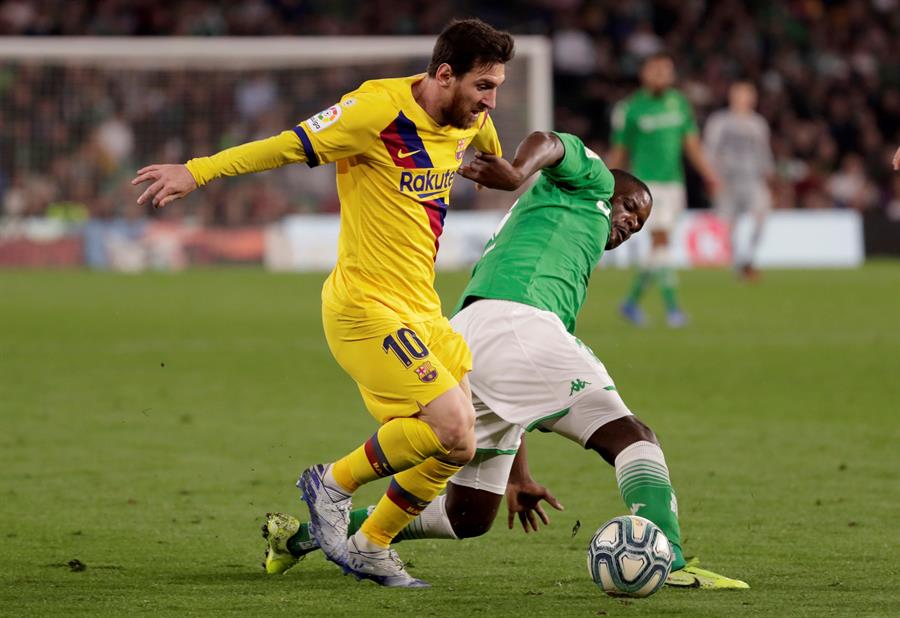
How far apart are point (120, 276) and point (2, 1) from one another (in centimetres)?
754

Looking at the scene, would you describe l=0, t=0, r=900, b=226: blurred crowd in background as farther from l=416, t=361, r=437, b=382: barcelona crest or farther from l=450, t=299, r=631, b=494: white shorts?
l=416, t=361, r=437, b=382: barcelona crest

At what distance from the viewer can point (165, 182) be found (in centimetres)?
473

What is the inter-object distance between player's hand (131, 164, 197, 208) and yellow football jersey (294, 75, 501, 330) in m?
0.55

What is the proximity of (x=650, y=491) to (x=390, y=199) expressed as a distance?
125cm

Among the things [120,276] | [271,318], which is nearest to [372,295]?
[271,318]

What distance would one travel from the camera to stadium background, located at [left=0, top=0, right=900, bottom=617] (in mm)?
5352

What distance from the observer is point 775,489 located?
6941 millimetres

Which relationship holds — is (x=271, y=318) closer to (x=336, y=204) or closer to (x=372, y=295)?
(x=336, y=204)

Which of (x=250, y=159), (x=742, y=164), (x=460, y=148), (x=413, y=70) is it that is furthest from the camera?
(x=413, y=70)

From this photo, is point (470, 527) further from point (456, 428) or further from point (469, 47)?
point (469, 47)

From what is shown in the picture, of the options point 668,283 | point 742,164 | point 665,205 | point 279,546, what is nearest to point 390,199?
point 279,546

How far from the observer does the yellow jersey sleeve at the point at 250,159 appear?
188 inches

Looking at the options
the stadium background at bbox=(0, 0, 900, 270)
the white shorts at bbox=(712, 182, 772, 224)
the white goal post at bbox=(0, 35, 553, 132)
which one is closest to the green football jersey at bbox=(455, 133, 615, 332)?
the white shorts at bbox=(712, 182, 772, 224)

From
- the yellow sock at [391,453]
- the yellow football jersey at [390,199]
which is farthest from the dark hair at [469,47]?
the yellow sock at [391,453]
